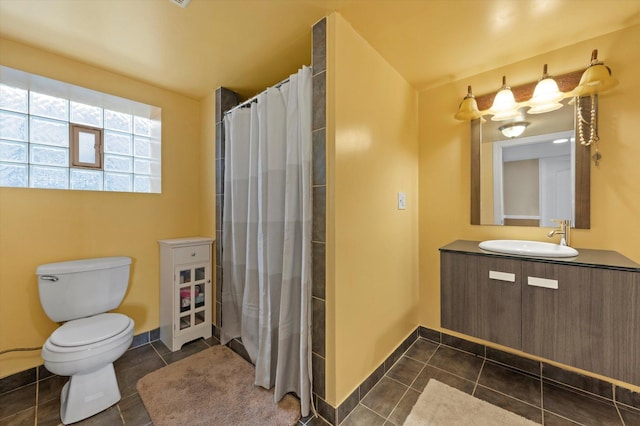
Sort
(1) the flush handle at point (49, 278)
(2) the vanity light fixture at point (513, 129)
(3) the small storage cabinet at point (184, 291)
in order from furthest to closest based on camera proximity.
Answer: (3) the small storage cabinet at point (184, 291)
(2) the vanity light fixture at point (513, 129)
(1) the flush handle at point (49, 278)

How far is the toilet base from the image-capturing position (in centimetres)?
135

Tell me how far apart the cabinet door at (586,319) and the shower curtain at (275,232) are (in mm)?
1224

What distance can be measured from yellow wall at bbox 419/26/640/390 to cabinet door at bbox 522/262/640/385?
1.71 ft

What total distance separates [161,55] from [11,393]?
234 cm

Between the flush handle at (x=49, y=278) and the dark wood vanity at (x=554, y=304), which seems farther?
the flush handle at (x=49, y=278)

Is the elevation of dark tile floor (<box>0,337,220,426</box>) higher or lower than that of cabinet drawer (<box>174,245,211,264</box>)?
lower

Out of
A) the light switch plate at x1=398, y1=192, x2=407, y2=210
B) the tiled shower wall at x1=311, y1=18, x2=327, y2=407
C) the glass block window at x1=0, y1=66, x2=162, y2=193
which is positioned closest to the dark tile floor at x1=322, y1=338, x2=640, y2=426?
the tiled shower wall at x1=311, y1=18, x2=327, y2=407

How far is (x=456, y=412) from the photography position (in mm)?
1397

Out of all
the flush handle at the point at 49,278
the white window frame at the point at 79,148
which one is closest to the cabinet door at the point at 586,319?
the flush handle at the point at 49,278

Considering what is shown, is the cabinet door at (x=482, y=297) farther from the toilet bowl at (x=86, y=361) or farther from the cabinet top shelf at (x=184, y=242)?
the toilet bowl at (x=86, y=361)

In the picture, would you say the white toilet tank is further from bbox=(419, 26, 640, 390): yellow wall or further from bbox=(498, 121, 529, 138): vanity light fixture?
bbox=(498, 121, 529, 138): vanity light fixture

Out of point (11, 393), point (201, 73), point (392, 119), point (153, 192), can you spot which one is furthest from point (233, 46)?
point (11, 393)

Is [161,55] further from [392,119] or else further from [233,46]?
[392,119]

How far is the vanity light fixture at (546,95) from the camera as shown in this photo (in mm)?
1562
